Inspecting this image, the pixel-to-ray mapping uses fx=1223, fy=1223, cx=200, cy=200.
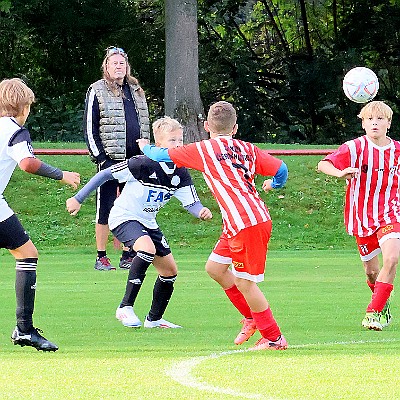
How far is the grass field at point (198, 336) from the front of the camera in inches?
237

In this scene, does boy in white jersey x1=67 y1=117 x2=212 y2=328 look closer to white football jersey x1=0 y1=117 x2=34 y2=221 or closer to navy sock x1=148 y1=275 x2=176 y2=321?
navy sock x1=148 y1=275 x2=176 y2=321

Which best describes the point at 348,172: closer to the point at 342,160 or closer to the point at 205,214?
the point at 342,160

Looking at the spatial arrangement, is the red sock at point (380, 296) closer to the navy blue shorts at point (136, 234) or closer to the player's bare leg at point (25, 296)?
the navy blue shorts at point (136, 234)

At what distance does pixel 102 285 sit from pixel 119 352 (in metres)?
4.79

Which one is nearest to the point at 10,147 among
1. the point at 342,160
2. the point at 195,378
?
the point at 195,378

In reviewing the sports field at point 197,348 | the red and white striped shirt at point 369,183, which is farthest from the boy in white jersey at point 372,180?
the sports field at point 197,348

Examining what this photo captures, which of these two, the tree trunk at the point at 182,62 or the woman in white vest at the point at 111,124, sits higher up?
→ the tree trunk at the point at 182,62

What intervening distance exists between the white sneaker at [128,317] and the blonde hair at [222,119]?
1.80 meters

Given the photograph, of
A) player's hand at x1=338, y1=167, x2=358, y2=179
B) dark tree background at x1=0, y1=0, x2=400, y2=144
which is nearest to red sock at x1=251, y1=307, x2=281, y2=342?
player's hand at x1=338, y1=167, x2=358, y2=179

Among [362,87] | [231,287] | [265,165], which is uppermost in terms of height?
[362,87]

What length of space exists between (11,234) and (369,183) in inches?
119

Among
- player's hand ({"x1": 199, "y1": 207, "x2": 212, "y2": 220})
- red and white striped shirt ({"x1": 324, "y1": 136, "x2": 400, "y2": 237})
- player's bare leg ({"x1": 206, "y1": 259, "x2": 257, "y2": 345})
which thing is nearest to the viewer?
player's bare leg ({"x1": 206, "y1": 259, "x2": 257, "y2": 345})

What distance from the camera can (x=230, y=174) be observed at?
7844 mm

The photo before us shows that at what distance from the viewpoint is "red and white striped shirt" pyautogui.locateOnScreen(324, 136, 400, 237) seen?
938 centimetres
